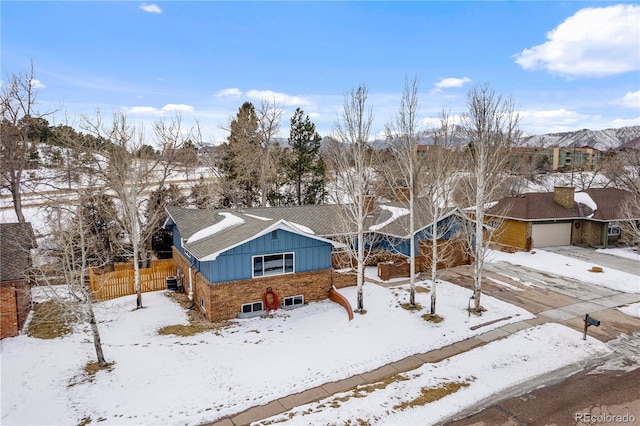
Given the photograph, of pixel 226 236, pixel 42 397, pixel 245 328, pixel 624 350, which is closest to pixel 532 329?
pixel 624 350

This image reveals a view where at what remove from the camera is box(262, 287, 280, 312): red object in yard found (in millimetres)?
15633

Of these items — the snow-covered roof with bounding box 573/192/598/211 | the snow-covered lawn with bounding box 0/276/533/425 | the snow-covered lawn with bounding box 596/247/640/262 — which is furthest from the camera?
the snow-covered roof with bounding box 573/192/598/211

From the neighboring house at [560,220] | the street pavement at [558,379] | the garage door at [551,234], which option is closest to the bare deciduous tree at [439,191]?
the street pavement at [558,379]

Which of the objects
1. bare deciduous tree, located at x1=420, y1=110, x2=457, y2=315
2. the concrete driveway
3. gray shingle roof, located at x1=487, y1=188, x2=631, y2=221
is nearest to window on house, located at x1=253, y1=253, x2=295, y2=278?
bare deciduous tree, located at x1=420, y1=110, x2=457, y2=315

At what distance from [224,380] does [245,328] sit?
12.1ft

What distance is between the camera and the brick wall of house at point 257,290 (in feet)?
49.7

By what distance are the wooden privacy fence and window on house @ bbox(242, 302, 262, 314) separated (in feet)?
23.6

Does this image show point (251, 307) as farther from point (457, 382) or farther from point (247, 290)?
point (457, 382)

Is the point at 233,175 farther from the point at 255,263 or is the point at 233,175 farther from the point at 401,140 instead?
the point at 401,140

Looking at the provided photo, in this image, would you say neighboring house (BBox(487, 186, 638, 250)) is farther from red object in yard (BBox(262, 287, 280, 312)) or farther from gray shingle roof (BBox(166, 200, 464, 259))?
red object in yard (BBox(262, 287, 280, 312))

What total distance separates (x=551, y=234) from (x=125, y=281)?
2932 centimetres

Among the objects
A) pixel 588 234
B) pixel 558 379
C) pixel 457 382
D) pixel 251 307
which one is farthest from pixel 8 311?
pixel 588 234

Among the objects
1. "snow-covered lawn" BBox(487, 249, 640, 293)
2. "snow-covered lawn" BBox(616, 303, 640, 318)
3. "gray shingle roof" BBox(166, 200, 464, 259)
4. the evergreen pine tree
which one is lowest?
"snow-covered lawn" BBox(616, 303, 640, 318)

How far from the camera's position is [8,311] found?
13391 mm
